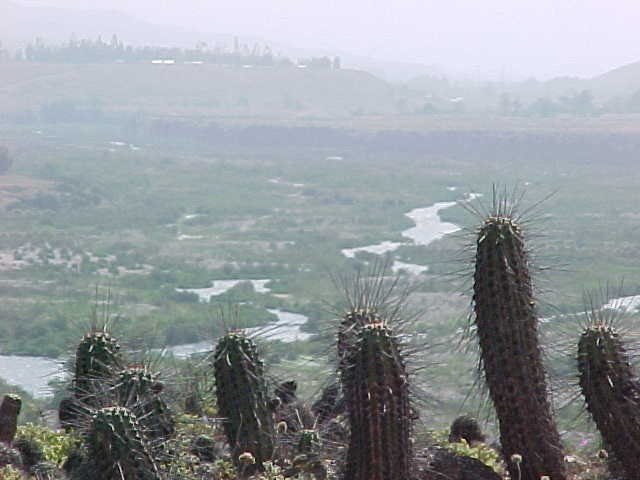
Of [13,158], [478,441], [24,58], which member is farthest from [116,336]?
[24,58]

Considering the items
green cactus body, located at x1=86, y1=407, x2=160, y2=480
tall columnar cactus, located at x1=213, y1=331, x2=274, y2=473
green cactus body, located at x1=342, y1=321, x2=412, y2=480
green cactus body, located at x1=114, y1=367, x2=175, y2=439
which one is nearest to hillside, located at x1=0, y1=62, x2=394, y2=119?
tall columnar cactus, located at x1=213, y1=331, x2=274, y2=473

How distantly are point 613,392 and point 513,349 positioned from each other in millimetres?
549

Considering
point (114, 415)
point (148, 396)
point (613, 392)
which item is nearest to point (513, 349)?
point (613, 392)

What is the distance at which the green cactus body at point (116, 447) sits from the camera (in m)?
5.84

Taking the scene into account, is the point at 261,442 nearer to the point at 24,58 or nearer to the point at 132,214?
the point at 132,214

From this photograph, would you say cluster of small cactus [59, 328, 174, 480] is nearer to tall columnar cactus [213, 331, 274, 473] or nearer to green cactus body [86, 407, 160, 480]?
green cactus body [86, 407, 160, 480]

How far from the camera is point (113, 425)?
19.1ft

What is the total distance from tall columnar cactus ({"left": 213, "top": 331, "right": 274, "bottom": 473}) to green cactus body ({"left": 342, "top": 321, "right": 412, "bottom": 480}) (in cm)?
88

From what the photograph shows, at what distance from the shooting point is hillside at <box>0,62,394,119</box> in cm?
13025

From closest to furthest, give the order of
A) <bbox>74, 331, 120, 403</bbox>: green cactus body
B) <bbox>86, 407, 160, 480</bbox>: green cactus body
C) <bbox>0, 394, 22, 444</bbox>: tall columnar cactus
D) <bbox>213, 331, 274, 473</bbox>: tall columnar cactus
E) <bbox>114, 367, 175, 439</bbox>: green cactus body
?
<bbox>86, 407, 160, 480</bbox>: green cactus body < <bbox>114, 367, 175, 439</bbox>: green cactus body < <bbox>213, 331, 274, 473</bbox>: tall columnar cactus < <bbox>74, 331, 120, 403</bbox>: green cactus body < <bbox>0, 394, 22, 444</bbox>: tall columnar cactus

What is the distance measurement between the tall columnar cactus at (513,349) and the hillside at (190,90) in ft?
387

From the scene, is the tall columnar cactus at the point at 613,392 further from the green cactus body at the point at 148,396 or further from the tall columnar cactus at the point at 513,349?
the green cactus body at the point at 148,396

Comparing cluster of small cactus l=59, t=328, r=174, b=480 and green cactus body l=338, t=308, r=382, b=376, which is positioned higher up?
green cactus body l=338, t=308, r=382, b=376

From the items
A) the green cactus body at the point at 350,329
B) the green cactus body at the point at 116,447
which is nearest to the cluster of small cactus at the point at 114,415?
the green cactus body at the point at 116,447
